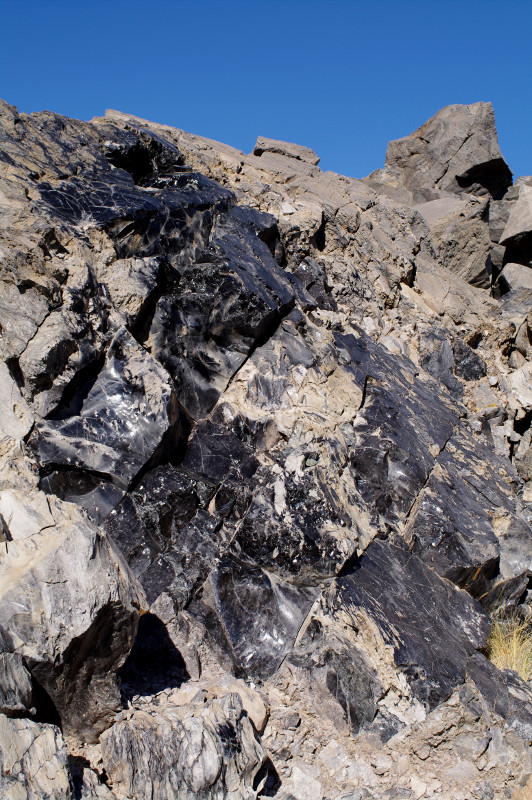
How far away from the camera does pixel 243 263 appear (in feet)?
16.4

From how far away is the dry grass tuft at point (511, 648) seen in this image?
14.2ft

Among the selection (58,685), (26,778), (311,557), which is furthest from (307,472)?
(26,778)

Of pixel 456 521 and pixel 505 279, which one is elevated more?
pixel 505 279

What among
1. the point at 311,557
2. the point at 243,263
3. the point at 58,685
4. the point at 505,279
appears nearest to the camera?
the point at 58,685

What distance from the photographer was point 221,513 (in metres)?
3.99

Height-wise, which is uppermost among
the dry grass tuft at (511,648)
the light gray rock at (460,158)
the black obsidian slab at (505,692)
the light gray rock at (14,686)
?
the light gray rock at (460,158)

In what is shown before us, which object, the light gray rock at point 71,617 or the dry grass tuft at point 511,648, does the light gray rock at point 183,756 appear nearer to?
the light gray rock at point 71,617

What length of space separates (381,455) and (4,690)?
2966 millimetres

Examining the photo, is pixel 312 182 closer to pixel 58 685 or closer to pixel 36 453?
pixel 36 453

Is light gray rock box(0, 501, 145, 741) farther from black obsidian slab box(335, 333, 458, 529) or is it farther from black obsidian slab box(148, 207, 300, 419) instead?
black obsidian slab box(335, 333, 458, 529)

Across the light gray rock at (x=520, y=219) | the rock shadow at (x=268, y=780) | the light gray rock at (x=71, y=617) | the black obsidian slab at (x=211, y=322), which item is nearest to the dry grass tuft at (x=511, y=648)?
the rock shadow at (x=268, y=780)

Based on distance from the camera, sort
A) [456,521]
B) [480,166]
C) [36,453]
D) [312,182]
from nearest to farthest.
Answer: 1. [36,453]
2. [456,521]
3. [312,182]
4. [480,166]

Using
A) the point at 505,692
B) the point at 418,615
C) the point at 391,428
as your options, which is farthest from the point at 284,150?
the point at 505,692

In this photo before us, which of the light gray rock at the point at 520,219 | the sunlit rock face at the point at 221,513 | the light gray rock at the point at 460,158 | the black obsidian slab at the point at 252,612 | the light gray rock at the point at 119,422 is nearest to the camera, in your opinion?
the sunlit rock face at the point at 221,513
